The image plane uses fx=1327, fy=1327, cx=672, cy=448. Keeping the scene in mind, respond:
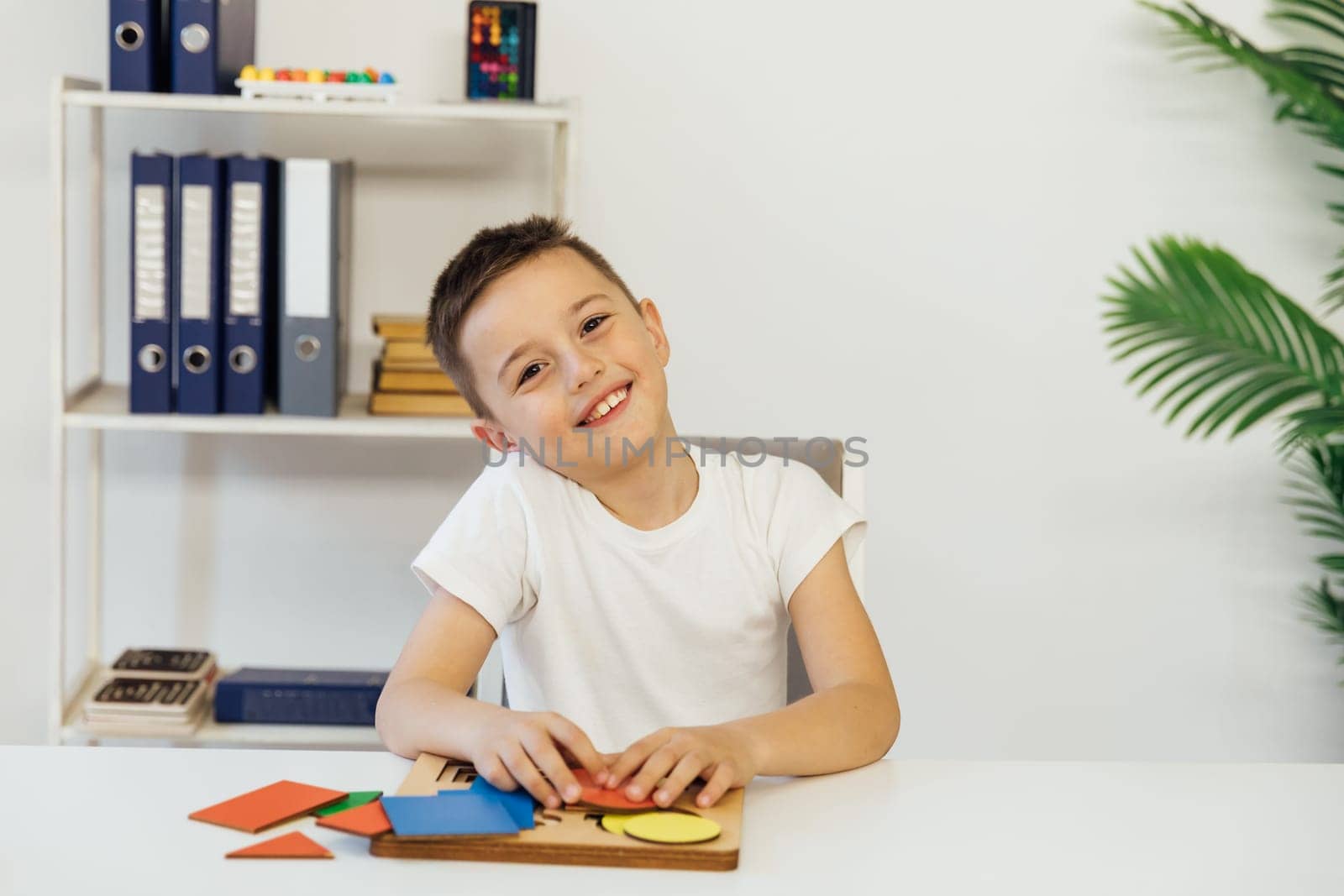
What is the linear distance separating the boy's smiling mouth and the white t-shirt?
10cm

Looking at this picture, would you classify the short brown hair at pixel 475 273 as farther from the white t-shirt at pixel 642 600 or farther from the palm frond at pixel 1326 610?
the palm frond at pixel 1326 610

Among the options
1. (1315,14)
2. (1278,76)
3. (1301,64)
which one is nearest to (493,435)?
(1278,76)

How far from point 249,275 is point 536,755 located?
1242mm

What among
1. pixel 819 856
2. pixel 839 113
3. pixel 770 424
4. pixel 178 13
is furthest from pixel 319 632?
pixel 819 856

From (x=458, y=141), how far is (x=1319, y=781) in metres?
1.68

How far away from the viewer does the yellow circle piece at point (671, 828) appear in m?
0.82

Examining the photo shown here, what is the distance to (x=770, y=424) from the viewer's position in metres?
2.34

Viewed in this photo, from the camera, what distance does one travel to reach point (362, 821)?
82 centimetres

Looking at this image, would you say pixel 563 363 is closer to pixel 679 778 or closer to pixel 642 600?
pixel 642 600

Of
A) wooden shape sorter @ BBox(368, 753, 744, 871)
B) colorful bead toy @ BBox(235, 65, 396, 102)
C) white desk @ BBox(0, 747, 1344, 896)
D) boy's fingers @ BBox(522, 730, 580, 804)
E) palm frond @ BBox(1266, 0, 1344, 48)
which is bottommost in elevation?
white desk @ BBox(0, 747, 1344, 896)

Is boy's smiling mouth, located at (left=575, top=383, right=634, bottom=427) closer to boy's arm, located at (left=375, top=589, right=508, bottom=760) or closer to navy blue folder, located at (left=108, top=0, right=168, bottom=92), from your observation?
boy's arm, located at (left=375, top=589, right=508, bottom=760)

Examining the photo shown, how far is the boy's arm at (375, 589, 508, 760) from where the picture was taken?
39.3 inches

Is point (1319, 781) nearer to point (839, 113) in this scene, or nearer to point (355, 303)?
point (839, 113)

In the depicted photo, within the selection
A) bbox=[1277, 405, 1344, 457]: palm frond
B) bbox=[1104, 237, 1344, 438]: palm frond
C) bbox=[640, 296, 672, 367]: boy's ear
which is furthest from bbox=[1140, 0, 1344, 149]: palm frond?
bbox=[640, 296, 672, 367]: boy's ear
